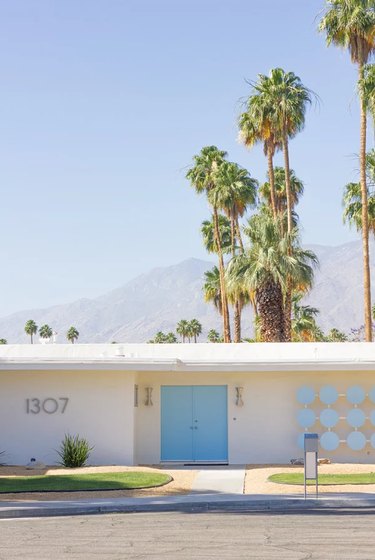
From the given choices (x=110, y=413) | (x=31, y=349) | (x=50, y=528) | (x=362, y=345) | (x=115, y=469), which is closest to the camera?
(x=50, y=528)

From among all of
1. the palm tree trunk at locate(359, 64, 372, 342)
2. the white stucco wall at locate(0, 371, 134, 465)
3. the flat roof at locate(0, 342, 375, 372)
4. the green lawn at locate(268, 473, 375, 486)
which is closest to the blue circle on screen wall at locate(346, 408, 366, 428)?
the flat roof at locate(0, 342, 375, 372)

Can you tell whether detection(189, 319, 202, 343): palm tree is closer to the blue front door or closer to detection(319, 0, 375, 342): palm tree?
detection(319, 0, 375, 342): palm tree

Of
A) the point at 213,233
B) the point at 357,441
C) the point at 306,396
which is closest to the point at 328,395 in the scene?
the point at 306,396

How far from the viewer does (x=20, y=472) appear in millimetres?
23922

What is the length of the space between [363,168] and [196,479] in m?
22.2

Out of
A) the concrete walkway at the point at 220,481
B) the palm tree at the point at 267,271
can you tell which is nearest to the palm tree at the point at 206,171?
the palm tree at the point at 267,271

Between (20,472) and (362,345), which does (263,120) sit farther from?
(20,472)

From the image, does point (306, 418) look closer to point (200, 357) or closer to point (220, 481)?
point (200, 357)

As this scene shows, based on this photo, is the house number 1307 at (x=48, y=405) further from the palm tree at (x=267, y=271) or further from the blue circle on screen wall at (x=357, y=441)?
the palm tree at (x=267, y=271)

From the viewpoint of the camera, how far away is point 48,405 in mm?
26062

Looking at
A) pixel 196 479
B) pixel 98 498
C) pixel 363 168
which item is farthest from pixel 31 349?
pixel 363 168

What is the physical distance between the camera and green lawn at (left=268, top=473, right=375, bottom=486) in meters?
20.5

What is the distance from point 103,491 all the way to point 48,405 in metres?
7.14

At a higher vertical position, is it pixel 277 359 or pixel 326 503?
pixel 277 359
